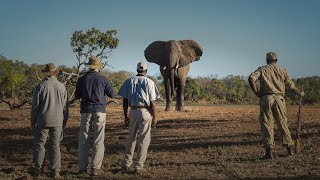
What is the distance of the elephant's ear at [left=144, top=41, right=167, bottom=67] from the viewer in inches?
866

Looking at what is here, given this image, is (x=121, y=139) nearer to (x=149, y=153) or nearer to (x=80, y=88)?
(x=149, y=153)

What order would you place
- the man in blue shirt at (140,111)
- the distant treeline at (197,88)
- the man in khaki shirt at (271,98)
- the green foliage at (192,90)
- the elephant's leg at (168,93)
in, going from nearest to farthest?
the man in blue shirt at (140,111)
the man in khaki shirt at (271,98)
the elephant's leg at (168,93)
the distant treeline at (197,88)
the green foliage at (192,90)

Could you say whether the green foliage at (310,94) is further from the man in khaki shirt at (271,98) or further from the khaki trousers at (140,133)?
the khaki trousers at (140,133)

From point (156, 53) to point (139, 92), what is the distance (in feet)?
47.7

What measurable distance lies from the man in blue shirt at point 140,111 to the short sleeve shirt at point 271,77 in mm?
2293

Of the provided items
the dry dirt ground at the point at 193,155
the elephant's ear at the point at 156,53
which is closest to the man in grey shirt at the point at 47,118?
the dry dirt ground at the point at 193,155

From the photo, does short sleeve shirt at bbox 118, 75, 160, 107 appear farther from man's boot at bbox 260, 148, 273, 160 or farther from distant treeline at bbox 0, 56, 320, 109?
distant treeline at bbox 0, 56, 320, 109

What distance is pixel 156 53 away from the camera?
2219cm

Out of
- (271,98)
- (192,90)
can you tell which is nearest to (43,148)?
(271,98)

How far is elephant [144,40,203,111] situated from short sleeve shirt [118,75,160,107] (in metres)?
13.0

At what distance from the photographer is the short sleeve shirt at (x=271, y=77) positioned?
895 cm

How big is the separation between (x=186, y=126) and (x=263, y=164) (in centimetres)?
709

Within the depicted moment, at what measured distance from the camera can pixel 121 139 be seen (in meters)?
12.6

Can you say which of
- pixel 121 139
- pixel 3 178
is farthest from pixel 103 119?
pixel 121 139
